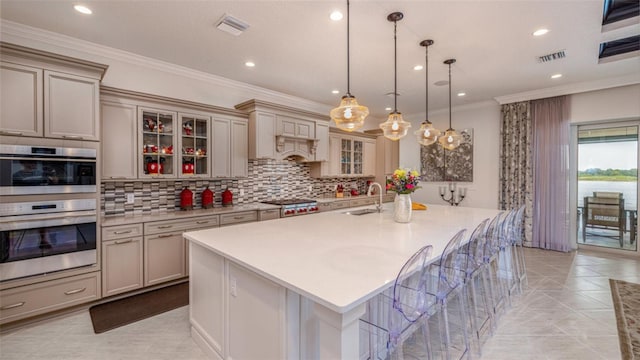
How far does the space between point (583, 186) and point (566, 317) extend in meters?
3.57

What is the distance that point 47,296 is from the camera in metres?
2.55

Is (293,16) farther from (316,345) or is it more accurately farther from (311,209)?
(311,209)

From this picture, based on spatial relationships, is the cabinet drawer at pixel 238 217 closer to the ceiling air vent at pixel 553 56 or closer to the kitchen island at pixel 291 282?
the kitchen island at pixel 291 282

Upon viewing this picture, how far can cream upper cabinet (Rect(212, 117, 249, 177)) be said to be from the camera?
4009 mm

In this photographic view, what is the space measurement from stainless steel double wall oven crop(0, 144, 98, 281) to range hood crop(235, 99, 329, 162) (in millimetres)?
2052

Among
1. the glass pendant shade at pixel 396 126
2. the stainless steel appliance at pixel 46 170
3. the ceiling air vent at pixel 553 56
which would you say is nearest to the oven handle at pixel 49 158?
the stainless steel appliance at pixel 46 170

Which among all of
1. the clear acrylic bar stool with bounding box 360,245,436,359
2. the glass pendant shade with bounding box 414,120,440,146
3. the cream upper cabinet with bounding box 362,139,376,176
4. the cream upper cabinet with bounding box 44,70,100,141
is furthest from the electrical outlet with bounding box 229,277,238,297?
the cream upper cabinet with bounding box 362,139,376,176

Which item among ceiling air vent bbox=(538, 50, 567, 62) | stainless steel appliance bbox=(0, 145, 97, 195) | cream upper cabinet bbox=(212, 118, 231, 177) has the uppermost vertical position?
ceiling air vent bbox=(538, 50, 567, 62)

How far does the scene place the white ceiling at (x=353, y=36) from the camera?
98.4 inches

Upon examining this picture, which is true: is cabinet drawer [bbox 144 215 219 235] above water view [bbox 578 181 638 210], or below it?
below

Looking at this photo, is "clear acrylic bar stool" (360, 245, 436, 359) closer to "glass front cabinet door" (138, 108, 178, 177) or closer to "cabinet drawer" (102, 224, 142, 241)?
"cabinet drawer" (102, 224, 142, 241)

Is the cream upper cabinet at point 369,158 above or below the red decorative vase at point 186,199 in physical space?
above

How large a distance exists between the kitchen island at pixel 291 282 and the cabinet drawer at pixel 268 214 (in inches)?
57.2

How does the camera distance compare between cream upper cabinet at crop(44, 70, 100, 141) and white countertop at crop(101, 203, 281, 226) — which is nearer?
cream upper cabinet at crop(44, 70, 100, 141)
